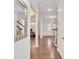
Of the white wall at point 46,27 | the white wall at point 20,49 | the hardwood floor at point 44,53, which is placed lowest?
the hardwood floor at point 44,53

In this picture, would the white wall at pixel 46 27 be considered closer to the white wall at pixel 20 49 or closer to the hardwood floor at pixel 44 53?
the hardwood floor at pixel 44 53

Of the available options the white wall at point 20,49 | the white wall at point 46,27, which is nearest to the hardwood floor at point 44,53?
the white wall at point 20,49

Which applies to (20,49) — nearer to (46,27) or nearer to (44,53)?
(44,53)

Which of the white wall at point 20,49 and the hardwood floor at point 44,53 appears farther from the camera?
the hardwood floor at point 44,53

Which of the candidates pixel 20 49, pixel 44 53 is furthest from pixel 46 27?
pixel 20 49

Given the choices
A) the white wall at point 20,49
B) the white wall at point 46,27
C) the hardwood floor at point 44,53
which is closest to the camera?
the white wall at point 20,49

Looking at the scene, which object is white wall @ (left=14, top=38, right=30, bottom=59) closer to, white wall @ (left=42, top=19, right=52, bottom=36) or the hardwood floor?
the hardwood floor

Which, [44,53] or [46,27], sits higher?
[46,27]

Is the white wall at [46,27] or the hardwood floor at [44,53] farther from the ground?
the white wall at [46,27]

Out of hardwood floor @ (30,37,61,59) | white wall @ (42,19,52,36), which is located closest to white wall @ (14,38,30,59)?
hardwood floor @ (30,37,61,59)

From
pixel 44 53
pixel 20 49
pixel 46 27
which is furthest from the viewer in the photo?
pixel 46 27
